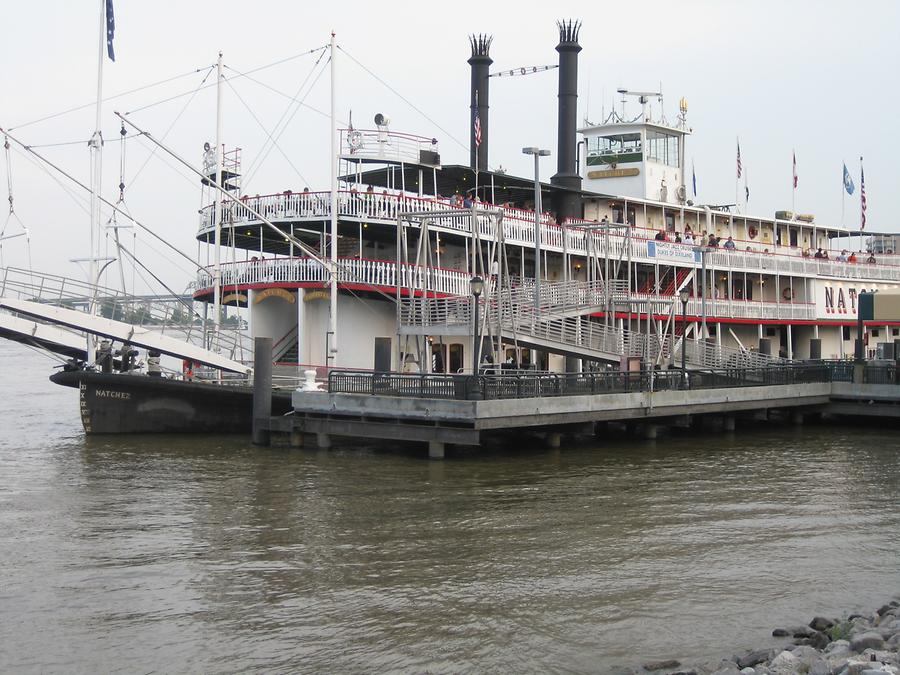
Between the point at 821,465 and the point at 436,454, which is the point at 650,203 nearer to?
the point at 821,465

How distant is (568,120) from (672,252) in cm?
659

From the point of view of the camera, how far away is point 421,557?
45.4 feet

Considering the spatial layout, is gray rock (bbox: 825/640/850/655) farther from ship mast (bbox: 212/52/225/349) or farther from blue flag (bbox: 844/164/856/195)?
blue flag (bbox: 844/164/856/195)

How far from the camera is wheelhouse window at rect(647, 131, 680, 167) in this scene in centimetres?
4550

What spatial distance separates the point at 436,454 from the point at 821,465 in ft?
29.7

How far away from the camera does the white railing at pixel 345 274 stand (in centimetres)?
2814

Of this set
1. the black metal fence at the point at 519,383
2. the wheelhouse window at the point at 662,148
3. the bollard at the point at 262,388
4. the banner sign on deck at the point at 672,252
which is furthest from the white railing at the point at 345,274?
the wheelhouse window at the point at 662,148

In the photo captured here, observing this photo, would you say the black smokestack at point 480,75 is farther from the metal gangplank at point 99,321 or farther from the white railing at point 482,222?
the metal gangplank at point 99,321

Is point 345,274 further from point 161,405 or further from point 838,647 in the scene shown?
point 838,647

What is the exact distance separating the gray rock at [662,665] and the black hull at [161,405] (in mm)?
17443

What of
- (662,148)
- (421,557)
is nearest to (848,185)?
(662,148)

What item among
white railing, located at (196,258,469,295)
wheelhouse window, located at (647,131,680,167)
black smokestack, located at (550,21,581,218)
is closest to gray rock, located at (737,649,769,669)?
white railing, located at (196,258,469,295)

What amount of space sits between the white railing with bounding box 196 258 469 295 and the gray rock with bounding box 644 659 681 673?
58.5 ft

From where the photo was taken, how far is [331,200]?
27938 mm
